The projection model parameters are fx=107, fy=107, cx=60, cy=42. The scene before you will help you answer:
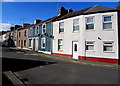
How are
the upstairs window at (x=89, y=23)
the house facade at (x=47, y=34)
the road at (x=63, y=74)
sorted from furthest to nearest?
the house facade at (x=47, y=34)
the upstairs window at (x=89, y=23)
the road at (x=63, y=74)

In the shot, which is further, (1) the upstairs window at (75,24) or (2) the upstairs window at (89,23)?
(1) the upstairs window at (75,24)

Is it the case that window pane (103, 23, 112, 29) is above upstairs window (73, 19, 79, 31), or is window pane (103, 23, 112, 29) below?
below

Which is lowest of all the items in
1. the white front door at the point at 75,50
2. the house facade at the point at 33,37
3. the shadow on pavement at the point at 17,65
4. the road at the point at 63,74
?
the road at the point at 63,74

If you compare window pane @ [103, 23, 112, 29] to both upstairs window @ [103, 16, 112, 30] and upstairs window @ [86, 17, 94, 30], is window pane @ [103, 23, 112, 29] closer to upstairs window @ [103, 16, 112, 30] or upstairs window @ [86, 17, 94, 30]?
upstairs window @ [103, 16, 112, 30]

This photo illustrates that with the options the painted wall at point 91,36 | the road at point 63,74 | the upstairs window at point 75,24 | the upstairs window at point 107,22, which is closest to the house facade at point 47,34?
the painted wall at point 91,36

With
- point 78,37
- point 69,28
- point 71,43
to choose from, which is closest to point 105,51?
point 78,37

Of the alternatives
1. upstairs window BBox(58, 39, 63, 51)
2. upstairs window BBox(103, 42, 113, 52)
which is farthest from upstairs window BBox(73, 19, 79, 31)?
upstairs window BBox(103, 42, 113, 52)

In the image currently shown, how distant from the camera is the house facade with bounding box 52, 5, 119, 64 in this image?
1181 cm

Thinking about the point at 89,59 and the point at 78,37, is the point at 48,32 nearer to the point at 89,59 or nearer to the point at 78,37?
the point at 78,37

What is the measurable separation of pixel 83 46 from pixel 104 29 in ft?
10.3

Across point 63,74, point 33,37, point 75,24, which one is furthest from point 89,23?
point 33,37

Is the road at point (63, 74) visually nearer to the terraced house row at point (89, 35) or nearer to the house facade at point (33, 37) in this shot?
the terraced house row at point (89, 35)

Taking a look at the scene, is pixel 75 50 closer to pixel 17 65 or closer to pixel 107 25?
pixel 107 25

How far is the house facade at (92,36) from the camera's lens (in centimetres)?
1181
